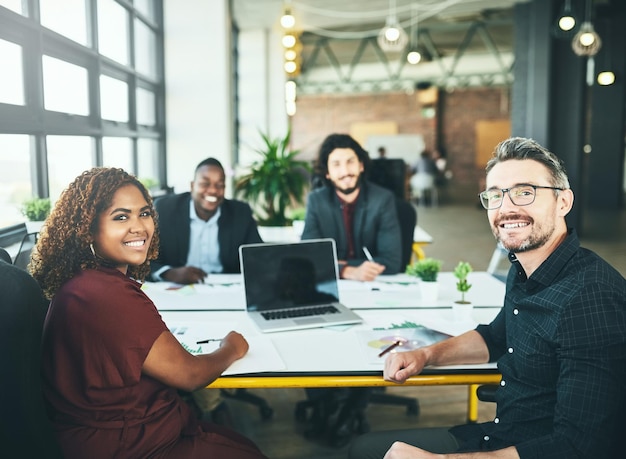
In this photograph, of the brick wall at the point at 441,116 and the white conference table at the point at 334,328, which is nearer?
the white conference table at the point at 334,328

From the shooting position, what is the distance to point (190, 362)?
1508 mm

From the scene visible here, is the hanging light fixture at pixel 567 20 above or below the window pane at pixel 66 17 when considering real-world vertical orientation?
above

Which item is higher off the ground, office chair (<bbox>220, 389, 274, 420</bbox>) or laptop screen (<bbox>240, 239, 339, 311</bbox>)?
laptop screen (<bbox>240, 239, 339, 311</bbox>)

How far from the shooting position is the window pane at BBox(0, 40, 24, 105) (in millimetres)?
2738

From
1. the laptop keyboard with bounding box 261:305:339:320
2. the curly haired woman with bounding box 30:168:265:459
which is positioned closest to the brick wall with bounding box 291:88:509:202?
the laptop keyboard with bounding box 261:305:339:320

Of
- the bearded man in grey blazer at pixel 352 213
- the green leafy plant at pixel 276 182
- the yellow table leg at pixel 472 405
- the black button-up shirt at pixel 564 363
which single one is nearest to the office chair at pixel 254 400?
the bearded man in grey blazer at pixel 352 213

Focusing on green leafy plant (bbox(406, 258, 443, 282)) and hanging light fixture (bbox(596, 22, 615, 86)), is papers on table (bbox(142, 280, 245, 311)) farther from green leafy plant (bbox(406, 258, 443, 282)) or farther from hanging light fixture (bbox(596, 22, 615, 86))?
hanging light fixture (bbox(596, 22, 615, 86))

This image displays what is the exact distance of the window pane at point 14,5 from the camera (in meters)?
2.66

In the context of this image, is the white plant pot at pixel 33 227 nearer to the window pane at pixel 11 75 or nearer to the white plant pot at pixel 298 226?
the window pane at pixel 11 75

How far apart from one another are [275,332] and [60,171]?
208cm

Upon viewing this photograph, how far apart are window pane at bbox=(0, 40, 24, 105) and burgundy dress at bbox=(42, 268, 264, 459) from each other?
1734mm

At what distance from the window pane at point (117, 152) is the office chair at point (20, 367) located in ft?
9.67

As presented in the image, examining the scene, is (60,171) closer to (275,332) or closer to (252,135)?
(275,332)

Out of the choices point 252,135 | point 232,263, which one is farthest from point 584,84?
point 232,263
